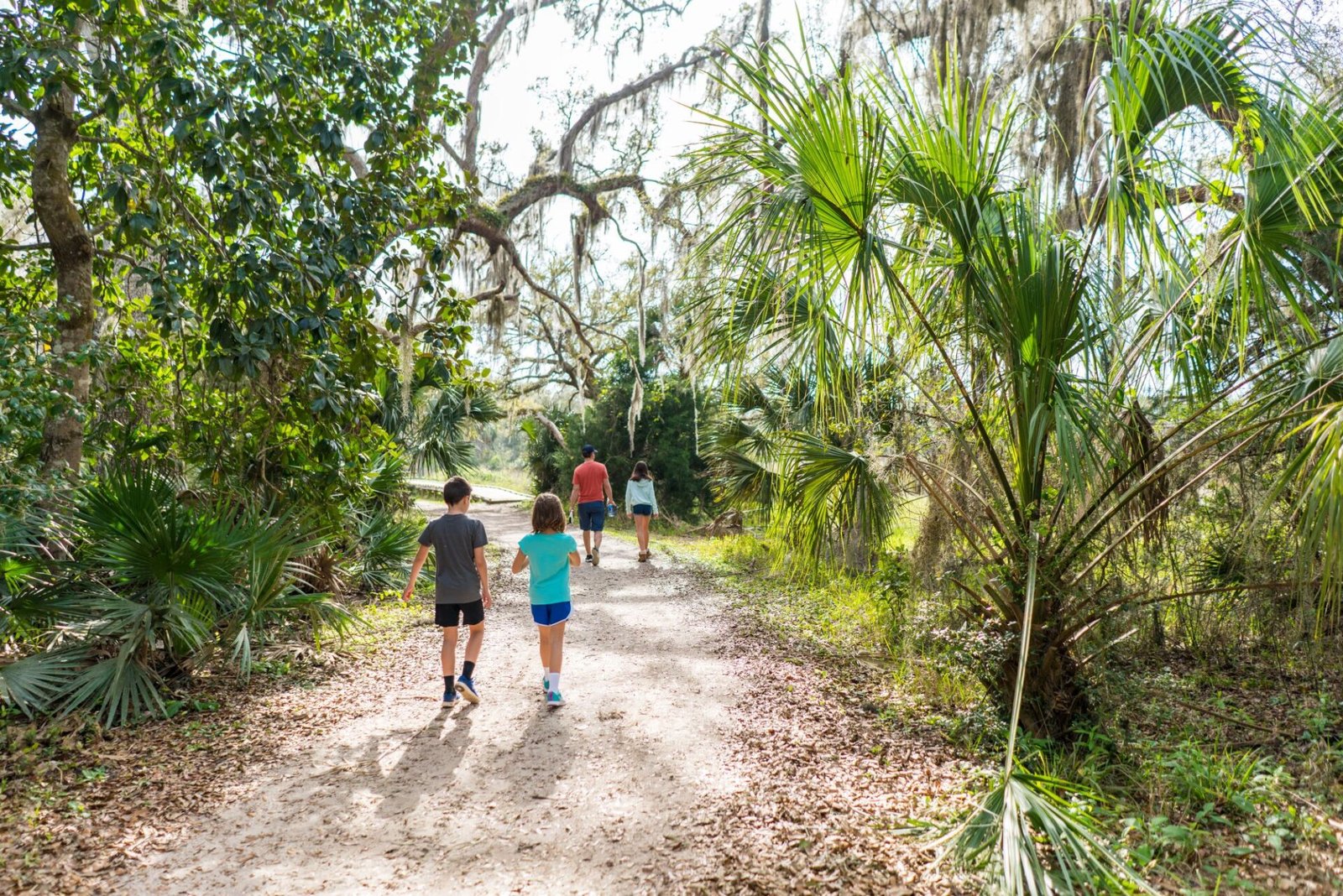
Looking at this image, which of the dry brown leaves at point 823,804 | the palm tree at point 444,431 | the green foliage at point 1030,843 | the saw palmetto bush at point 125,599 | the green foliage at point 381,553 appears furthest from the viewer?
the palm tree at point 444,431

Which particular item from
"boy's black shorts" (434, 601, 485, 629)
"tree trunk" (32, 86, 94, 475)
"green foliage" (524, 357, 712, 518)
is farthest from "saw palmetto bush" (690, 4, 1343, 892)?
"green foliage" (524, 357, 712, 518)

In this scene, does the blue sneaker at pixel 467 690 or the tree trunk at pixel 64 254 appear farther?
the tree trunk at pixel 64 254

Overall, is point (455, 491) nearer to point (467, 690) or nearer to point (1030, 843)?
point (467, 690)

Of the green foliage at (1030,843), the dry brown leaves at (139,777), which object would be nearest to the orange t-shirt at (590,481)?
the dry brown leaves at (139,777)

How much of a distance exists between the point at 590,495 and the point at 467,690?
606cm

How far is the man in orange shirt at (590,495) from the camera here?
442 inches

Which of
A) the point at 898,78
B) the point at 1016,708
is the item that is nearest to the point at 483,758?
the point at 1016,708

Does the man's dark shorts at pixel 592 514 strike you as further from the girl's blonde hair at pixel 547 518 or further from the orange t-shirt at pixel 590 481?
the girl's blonde hair at pixel 547 518

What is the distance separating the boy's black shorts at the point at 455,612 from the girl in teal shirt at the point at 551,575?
14.1 inches

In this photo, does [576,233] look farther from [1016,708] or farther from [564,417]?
[1016,708]

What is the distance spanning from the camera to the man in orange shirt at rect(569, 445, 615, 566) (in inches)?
442

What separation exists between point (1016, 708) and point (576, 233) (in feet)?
39.1

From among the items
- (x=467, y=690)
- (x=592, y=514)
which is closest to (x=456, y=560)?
(x=467, y=690)

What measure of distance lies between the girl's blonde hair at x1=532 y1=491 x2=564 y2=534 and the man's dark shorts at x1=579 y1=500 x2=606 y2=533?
19.6ft
